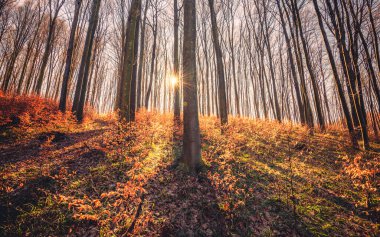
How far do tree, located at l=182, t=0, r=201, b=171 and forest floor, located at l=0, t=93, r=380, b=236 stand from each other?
439mm

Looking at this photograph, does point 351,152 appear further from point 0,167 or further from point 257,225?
point 0,167

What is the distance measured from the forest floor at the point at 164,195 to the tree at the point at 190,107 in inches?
17.3

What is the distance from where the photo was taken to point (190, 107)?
4777 millimetres

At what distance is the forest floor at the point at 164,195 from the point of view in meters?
3.00

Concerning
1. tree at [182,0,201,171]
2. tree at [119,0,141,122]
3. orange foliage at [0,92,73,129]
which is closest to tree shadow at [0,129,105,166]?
orange foliage at [0,92,73,129]

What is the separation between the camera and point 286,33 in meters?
12.0

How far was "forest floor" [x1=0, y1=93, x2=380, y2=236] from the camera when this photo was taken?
300 centimetres

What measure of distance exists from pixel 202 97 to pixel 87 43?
1371 centimetres

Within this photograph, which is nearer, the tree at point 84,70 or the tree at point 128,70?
the tree at point 128,70

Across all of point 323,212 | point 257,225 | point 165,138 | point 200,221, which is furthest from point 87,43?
point 323,212

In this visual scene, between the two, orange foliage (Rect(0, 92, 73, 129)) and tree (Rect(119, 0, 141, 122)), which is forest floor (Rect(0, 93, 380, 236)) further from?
tree (Rect(119, 0, 141, 122))

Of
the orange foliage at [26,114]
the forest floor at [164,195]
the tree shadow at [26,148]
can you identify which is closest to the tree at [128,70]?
the forest floor at [164,195]

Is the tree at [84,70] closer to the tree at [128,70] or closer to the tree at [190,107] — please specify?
the tree at [128,70]

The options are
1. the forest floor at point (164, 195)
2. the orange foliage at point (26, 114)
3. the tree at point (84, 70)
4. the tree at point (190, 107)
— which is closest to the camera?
the forest floor at point (164, 195)
